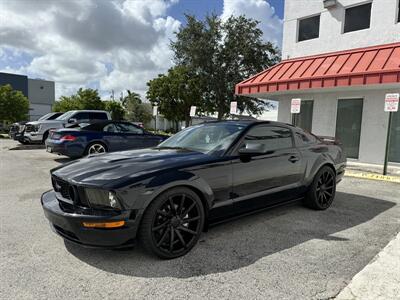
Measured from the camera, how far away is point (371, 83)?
929cm

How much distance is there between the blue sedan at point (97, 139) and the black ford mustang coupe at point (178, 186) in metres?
5.45

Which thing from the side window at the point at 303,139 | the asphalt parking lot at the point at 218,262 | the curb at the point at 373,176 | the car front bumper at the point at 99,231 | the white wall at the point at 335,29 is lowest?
the asphalt parking lot at the point at 218,262

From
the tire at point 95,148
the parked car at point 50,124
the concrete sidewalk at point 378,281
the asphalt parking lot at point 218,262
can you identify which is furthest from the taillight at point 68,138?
the concrete sidewalk at point 378,281

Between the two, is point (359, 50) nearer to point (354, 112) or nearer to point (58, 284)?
point (354, 112)

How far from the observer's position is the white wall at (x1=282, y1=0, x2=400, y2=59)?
10875mm

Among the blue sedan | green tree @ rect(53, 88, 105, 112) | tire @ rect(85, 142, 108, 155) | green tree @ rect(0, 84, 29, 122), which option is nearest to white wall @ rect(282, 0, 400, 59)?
the blue sedan

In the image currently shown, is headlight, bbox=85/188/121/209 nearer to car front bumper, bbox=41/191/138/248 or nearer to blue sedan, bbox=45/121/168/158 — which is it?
car front bumper, bbox=41/191/138/248

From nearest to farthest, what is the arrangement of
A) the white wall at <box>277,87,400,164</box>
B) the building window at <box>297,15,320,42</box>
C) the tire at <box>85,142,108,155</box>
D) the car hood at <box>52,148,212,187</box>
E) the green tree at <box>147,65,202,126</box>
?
the car hood at <box>52,148,212,187</box> < the tire at <box>85,142,108,155</box> < the white wall at <box>277,87,400,164</box> < the building window at <box>297,15,320,42</box> < the green tree at <box>147,65,202,126</box>

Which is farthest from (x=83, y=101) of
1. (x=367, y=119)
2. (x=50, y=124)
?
(x=367, y=119)

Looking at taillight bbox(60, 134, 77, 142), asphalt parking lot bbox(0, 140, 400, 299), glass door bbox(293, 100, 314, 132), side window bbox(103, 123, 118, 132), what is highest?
glass door bbox(293, 100, 314, 132)

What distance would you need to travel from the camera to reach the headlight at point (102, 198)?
3023mm

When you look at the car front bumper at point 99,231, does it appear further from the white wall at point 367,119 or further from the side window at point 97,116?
the side window at point 97,116

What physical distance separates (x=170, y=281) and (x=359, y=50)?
36.9 feet

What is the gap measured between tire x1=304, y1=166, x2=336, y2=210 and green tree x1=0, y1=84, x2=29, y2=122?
29.3 metres
